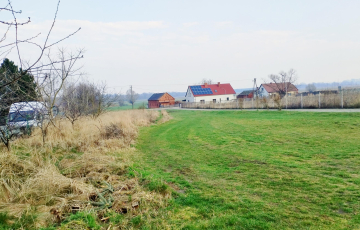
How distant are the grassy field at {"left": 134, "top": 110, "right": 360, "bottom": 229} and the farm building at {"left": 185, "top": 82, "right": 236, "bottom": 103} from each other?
5153cm

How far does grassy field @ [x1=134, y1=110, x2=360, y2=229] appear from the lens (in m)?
3.60

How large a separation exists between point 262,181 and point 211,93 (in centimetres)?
5812

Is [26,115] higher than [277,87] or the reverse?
the reverse

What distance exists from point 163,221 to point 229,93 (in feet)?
202

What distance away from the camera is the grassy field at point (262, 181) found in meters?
3.60

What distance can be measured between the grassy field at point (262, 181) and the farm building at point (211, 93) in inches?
2029

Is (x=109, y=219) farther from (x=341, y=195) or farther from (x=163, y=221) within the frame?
(x=341, y=195)

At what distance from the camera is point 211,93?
62625mm

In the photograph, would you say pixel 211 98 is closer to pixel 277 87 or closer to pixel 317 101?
pixel 277 87

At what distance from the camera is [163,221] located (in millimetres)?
3742

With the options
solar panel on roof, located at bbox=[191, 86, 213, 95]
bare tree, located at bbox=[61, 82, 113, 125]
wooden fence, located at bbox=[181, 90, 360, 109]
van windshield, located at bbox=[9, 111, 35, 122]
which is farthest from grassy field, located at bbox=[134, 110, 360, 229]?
solar panel on roof, located at bbox=[191, 86, 213, 95]

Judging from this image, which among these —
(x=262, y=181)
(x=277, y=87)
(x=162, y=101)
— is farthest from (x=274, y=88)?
(x=262, y=181)

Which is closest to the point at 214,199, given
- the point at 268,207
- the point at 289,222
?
the point at 268,207

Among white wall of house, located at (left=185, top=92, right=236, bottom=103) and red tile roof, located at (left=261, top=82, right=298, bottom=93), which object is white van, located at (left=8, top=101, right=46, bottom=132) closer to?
red tile roof, located at (left=261, top=82, right=298, bottom=93)
